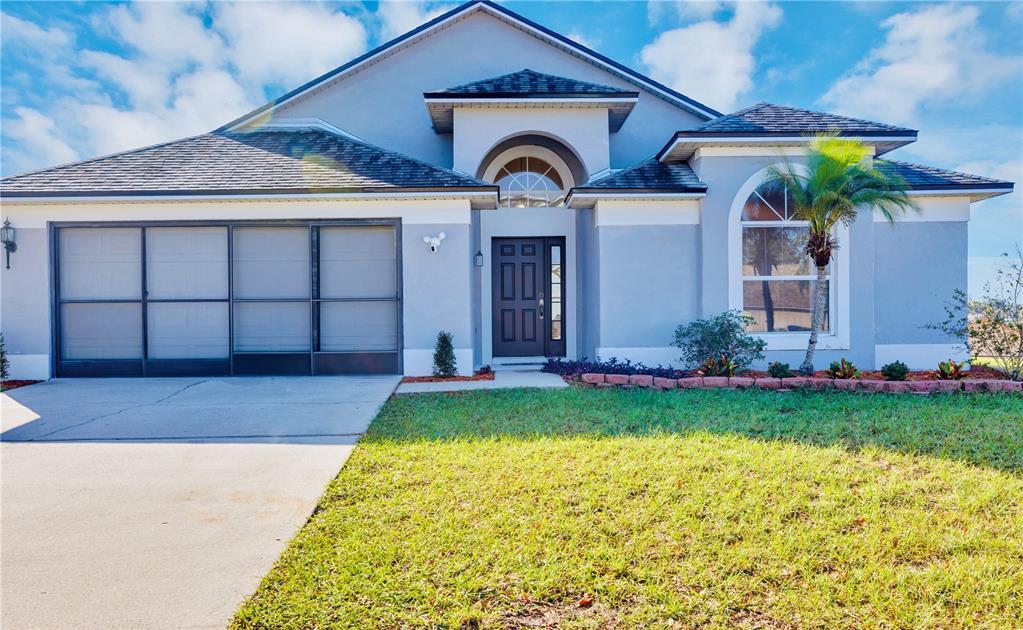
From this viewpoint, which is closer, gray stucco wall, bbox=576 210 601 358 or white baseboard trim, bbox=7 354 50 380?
white baseboard trim, bbox=7 354 50 380

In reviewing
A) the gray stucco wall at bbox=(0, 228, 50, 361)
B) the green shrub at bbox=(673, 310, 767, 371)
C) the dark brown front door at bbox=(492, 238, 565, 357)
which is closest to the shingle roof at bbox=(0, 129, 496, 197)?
the gray stucco wall at bbox=(0, 228, 50, 361)

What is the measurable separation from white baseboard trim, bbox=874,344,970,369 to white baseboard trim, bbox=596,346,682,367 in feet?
13.0

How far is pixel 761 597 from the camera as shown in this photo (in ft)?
8.72

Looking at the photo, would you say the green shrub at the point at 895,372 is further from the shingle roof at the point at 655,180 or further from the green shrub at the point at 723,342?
the shingle roof at the point at 655,180

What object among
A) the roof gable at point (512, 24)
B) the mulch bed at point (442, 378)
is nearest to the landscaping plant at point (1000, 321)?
the roof gable at point (512, 24)

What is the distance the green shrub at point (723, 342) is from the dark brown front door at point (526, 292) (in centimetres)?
319

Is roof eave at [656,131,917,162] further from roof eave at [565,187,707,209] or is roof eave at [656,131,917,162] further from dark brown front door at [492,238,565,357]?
dark brown front door at [492,238,565,357]

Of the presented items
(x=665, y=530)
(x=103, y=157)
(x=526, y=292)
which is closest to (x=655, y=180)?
(x=526, y=292)

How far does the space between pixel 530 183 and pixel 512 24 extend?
4406 millimetres

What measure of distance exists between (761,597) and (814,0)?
14181 millimetres

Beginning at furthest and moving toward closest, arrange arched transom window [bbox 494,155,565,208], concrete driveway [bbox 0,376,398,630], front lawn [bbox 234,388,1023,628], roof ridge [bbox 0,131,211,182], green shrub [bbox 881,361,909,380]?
1. arched transom window [bbox 494,155,565,208]
2. roof ridge [bbox 0,131,211,182]
3. green shrub [bbox 881,361,909,380]
4. concrete driveway [bbox 0,376,398,630]
5. front lawn [bbox 234,388,1023,628]

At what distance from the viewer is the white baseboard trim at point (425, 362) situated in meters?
9.38

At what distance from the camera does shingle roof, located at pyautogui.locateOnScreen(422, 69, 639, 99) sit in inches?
410

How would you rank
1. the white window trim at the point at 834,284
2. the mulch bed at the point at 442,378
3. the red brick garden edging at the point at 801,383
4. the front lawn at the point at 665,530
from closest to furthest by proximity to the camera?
the front lawn at the point at 665,530 < the red brick garden edging at the point at 801,383 < the mulch bed at the point at 442,378 < the white window trim at the point at 834,284
